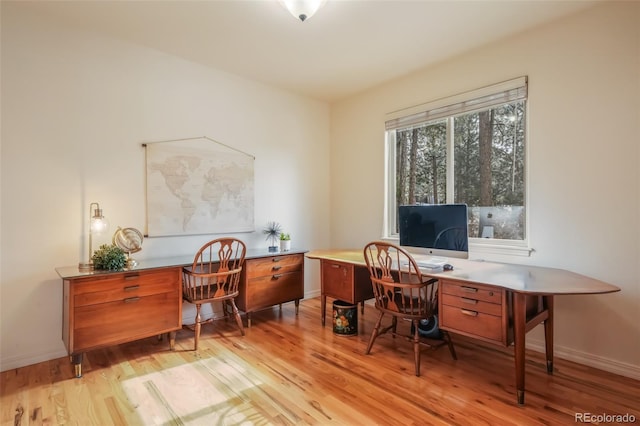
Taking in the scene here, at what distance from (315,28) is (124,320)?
2.68 meters

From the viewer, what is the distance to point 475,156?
123 inches

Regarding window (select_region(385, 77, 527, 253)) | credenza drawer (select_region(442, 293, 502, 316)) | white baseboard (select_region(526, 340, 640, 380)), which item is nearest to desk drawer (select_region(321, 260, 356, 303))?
credenza drawer (select_region(442, 293, 502, 316))

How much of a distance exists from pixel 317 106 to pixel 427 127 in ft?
5.09

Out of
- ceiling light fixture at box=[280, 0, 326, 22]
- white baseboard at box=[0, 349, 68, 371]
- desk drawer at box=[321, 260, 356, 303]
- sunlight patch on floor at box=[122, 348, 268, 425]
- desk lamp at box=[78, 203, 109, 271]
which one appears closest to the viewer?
sunlight patch on floor at box=[122, 348, 268, 425]

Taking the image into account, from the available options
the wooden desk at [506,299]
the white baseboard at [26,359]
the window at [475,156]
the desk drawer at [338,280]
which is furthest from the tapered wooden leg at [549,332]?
the white baseboard at [26,359]

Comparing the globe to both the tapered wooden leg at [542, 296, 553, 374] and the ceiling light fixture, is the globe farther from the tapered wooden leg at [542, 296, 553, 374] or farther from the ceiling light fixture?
the tapered wooden leg at [542, 296, 553, 374]

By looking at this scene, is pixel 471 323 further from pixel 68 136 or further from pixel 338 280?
pixel 68 136

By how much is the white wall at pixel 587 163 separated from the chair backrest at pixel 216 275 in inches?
89.2

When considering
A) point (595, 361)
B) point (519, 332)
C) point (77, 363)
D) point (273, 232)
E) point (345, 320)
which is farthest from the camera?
point (273, 232)

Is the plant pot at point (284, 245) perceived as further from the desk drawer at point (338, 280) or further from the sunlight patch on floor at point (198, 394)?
the sunlight patch on floor at point (198, 394)

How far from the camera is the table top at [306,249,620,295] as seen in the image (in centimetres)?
184

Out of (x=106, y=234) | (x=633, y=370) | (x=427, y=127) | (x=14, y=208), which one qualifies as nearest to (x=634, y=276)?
(x=633, y=370)

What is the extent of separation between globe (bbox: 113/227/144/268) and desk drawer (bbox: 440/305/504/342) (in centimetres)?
234

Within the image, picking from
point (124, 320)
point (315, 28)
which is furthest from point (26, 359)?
point (315, 28)
